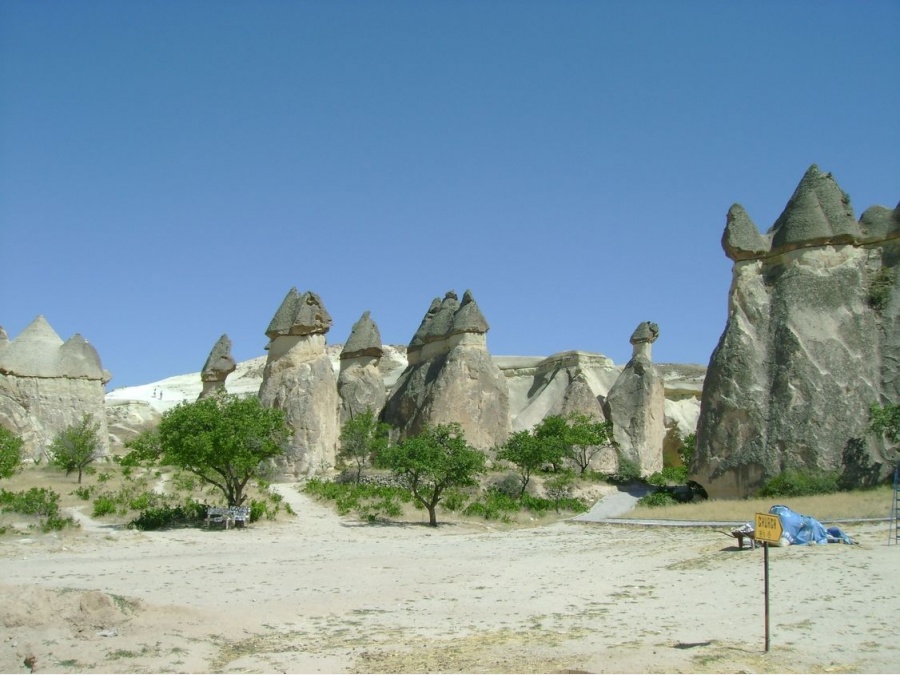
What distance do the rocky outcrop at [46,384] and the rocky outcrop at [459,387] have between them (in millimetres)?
13553

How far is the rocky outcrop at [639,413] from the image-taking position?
130 ft

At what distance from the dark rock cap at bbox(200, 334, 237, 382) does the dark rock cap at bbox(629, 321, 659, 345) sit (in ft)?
68.5

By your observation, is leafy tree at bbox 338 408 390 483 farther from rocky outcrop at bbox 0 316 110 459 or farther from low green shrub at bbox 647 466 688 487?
rocky outcrop at bbox 0 316 110 459

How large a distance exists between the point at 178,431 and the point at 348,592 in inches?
412

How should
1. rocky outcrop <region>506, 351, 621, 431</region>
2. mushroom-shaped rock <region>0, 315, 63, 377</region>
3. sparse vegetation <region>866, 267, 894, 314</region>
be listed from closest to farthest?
sparse vegetation <region>866, 267, 894, 314</region> < mushroom-shaped rock <region>0, 315, 63, 377</region> < rocky outcrop <region>506, 351, 621, 431</region>

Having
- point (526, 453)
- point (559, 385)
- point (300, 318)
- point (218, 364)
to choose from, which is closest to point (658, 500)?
point (526, 453)

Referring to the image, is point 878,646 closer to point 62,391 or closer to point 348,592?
point 348,592

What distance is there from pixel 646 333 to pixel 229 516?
27.5 m

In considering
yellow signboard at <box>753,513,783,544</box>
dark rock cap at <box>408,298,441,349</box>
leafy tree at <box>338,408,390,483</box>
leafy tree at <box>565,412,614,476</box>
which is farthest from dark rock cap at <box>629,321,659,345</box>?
yellow signboard at <box>753,513,783,544</box>

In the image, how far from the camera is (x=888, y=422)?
21.7 metres

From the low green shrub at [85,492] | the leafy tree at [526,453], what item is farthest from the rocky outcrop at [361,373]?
the low green shrub at [85,492]

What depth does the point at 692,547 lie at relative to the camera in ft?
50.2

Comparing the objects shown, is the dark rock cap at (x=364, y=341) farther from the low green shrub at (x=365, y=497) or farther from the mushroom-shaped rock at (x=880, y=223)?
the mushroom-shaped rock at (x=880, y=223)

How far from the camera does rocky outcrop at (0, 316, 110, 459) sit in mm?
34531
